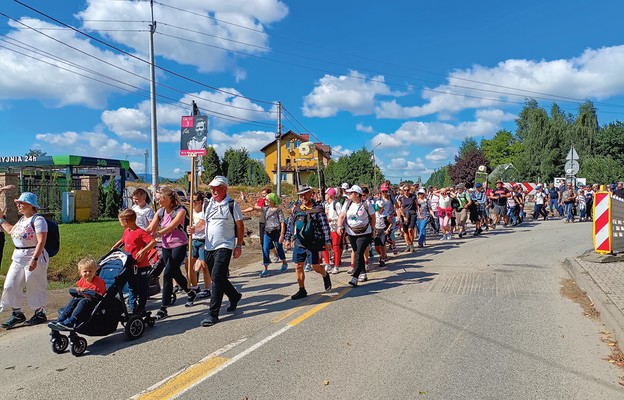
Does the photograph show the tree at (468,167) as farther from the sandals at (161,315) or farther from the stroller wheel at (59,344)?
the stroller wheel at (59,344)

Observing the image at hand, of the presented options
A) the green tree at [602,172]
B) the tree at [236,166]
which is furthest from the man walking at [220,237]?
the tree at [236,166]

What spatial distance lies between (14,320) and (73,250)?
5.74 meters

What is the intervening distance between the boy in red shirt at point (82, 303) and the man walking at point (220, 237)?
1415 mm

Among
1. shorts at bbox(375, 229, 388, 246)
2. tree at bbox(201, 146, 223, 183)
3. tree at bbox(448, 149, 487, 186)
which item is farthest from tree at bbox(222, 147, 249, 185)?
shorts at bbox(375, 229, 388, 246)

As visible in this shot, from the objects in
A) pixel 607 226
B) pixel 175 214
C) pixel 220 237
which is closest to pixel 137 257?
pixel 175 214

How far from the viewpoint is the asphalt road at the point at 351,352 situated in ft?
13.4

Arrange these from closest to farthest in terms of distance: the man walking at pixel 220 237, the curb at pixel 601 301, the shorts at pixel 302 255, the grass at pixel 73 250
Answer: the curb at pixel 601 301, the man walking at pixel 220 237, the shorts at pixel 302 255, the grass at pixel 73 250

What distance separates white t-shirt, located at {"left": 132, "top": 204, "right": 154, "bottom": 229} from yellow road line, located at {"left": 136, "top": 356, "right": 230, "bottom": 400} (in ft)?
10.3

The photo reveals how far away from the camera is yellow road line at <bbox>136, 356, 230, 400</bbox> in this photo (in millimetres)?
3971

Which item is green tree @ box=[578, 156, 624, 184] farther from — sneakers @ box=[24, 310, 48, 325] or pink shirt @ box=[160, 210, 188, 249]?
sneakers @ box=[24, 310, 48, 325]

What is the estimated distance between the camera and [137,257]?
609 centimetres

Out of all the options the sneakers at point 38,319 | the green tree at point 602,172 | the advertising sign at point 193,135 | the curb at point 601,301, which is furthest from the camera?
the green tree at point 602,172

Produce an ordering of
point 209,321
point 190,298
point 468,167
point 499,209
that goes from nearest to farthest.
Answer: point 209,321 → point 190,298 → point 499,209 → point 468,167

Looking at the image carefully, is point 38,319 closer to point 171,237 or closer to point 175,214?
point 171,237
